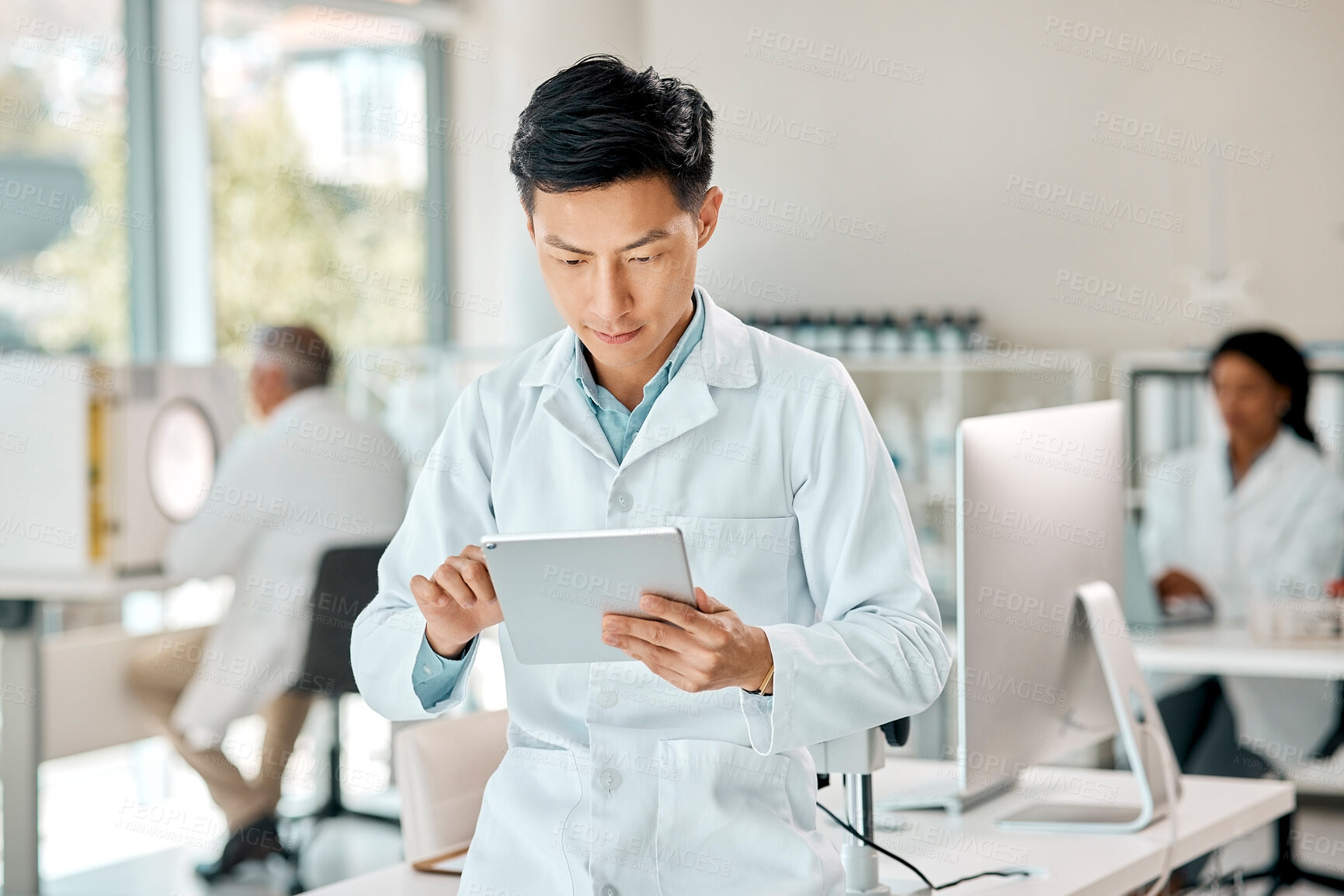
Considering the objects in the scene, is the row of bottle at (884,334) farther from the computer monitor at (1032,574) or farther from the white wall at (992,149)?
the computer monitor at (1032,574)

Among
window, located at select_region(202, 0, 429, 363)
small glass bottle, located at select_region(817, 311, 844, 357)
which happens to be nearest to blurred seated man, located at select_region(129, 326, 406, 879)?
window, located at select_region(202, 0, 429, 363)

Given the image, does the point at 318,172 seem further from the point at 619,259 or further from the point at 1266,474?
the point at 619,259

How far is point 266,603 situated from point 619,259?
2550mm

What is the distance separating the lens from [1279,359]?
3.44 m

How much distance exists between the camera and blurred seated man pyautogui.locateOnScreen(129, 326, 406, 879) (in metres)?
3.42

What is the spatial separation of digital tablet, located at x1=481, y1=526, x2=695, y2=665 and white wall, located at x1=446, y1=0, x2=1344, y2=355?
390 cm

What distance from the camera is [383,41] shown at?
562 cm

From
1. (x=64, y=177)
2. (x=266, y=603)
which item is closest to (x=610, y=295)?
(x=266, y=603)

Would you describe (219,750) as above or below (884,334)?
below

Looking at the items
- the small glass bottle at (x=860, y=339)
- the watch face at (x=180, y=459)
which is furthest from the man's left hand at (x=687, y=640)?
the small glass bottle at (x=860, y=339)

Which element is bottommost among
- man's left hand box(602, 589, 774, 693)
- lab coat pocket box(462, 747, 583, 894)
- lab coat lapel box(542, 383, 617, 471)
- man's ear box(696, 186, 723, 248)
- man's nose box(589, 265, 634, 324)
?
lab coat pocket box(462, 747, 583, 894)

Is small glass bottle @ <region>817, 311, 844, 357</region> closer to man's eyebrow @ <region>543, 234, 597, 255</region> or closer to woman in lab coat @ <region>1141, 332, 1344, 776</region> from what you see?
woman in lab coat @ <region>1141, 332, 1344, 776</region>

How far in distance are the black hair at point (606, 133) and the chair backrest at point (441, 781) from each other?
756 millimetres

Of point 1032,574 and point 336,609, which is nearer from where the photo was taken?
point 1032,574
